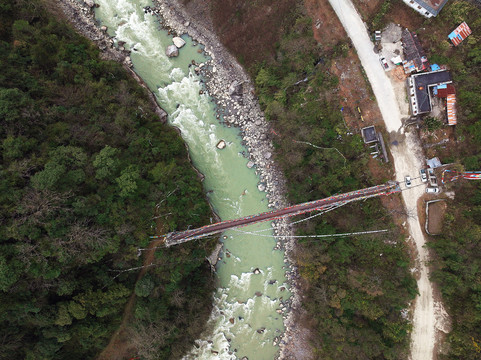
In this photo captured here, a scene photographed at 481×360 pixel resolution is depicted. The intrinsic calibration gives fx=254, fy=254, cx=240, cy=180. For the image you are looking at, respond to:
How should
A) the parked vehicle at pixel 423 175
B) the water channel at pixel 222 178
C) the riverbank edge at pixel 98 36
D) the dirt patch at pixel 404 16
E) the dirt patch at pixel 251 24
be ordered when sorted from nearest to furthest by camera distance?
1. the dirt patch at pixel 404 16
2. the parked vehicle at pixel 423 175
3. the dirt patch at pixel 251 24
4. the riverbank edge at pixel 98 36
5. the water channel at pixel 222 178

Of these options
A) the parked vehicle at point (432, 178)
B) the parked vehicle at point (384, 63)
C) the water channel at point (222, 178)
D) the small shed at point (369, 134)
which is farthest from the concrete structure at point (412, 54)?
the water channel at point (222, 178)

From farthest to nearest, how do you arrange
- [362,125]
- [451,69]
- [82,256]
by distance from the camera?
1. [362,125]
2. [451,69]
3. [82,256]

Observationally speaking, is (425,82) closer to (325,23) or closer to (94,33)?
(325,23)

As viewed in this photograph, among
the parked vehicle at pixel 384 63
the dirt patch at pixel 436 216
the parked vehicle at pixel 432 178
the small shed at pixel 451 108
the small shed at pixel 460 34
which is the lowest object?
the dirt patch at pixel 436 216

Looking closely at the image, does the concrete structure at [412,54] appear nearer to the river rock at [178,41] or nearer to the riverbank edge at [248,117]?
the riverbank edge at [248,117]

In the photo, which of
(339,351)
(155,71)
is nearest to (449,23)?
(155,71)

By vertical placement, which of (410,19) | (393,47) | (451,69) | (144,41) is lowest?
(451,69)

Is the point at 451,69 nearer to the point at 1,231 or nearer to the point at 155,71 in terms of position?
the point at 155,71

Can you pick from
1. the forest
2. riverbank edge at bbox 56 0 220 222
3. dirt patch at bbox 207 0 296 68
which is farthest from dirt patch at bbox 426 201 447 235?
dirt patch at bbox 207 0 296 68
